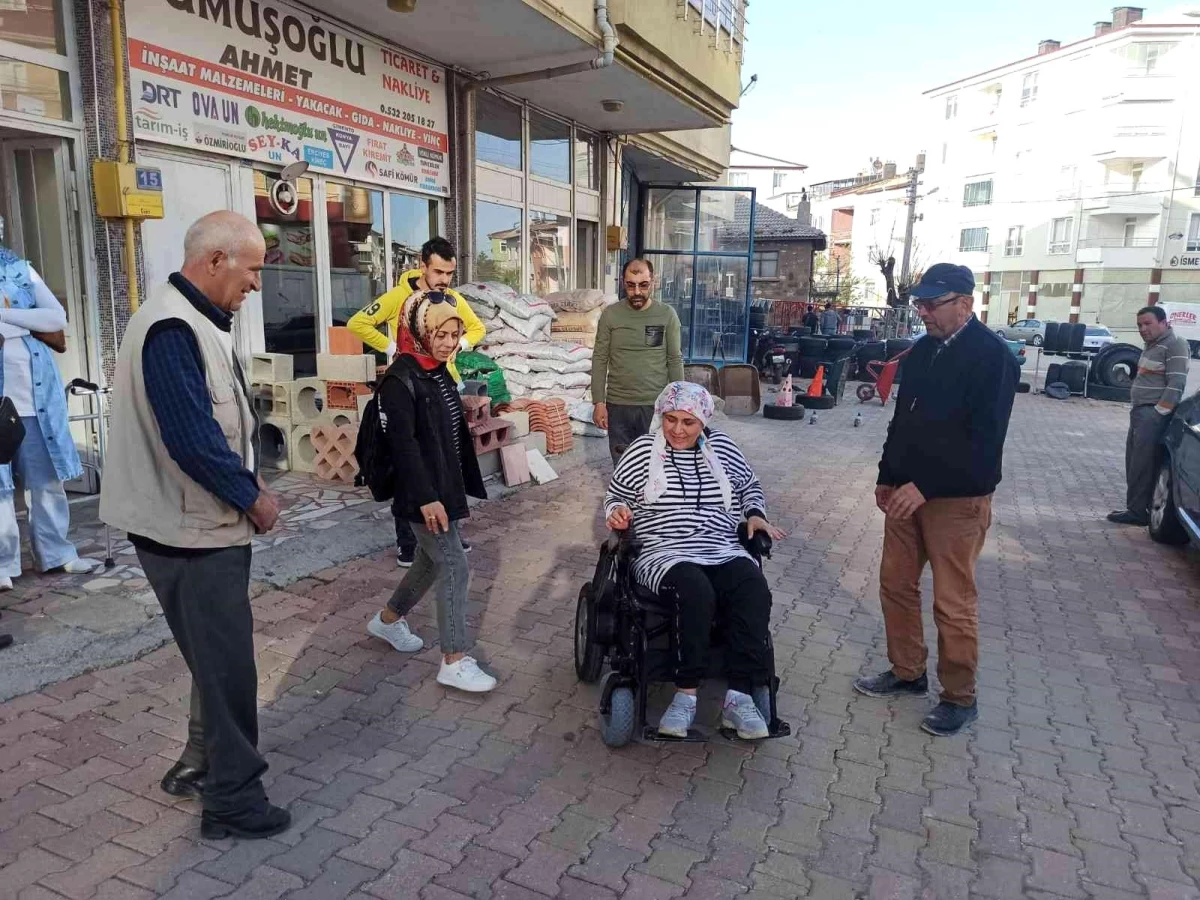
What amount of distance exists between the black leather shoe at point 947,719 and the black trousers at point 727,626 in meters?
0.88

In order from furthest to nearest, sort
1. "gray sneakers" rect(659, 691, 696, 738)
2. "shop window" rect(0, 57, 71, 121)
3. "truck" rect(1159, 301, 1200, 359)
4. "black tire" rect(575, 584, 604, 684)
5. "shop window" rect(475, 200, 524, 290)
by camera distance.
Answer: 1. "truck" rect(1159, 301, 1200, 359)
2. "shop window" rect(475, 200, 524, 290)
3. "shop window" rect(0, 57, 71, 121)
4. "black tire" rect(575, 584, 604, 684)
5. "gray sneakers" rect(659, 691, 696, 738)

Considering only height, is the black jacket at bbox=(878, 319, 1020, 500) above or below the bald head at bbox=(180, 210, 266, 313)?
below

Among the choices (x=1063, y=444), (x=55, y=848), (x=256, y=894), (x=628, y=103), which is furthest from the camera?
(x=1063, y=444)

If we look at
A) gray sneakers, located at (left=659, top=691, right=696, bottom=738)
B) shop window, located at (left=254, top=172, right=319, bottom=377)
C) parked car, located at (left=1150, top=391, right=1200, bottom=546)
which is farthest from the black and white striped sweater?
shop window, located at (left=254, top=172, right=319, bottom=377)

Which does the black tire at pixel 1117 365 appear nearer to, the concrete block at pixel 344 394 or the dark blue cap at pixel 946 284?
the concrete block at pixel 344 394

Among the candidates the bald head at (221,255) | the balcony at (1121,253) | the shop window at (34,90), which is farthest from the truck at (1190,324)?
the bald head at (221,255)

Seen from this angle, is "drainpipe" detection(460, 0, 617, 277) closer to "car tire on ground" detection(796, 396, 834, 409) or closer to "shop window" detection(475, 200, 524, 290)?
"shop window" detection(475, 200, 524, 290)

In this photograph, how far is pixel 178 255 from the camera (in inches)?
255

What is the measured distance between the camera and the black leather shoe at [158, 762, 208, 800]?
289 cm

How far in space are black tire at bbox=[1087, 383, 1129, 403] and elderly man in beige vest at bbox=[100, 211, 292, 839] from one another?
18486mm

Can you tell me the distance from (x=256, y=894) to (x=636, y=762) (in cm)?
143

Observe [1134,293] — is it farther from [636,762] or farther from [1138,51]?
[636,762]

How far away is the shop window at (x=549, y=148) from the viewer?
37.6ft

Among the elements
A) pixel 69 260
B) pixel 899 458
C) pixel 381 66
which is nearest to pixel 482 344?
pixel 381 66
